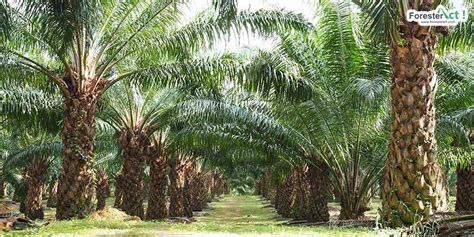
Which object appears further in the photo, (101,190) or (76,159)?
(101,190)

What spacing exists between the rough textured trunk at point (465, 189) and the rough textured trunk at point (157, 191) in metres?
9.83

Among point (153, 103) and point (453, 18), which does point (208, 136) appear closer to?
point (153, 103)

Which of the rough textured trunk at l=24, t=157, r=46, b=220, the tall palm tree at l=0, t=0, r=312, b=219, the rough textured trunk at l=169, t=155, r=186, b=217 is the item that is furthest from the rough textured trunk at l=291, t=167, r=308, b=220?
the rough textured trunk at l=24, t=157, r=46, b=220

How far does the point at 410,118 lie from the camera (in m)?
7.28

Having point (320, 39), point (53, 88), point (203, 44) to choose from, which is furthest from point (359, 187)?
point (53, 88)

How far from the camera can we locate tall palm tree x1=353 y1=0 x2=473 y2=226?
705 cm

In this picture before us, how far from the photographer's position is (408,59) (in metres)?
7.34

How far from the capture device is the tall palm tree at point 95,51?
11.1 m

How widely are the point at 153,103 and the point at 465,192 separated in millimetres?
9832

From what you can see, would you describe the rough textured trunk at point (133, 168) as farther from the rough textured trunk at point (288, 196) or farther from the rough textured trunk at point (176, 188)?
the rough textured trunk at point (288, 196)

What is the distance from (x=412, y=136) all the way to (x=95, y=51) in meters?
7.40

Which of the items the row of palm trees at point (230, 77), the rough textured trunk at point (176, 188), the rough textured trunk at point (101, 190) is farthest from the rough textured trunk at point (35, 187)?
the row of palm trees at point (230, 77)

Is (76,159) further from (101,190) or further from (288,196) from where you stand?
(101,190)

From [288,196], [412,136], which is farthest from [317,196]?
[412,136]
